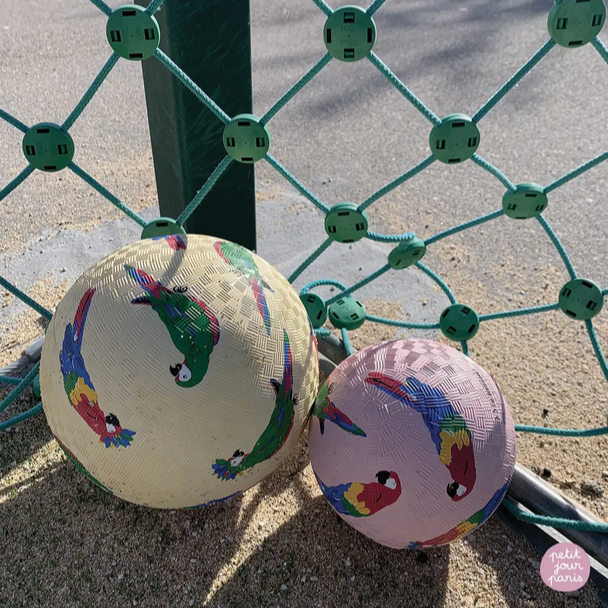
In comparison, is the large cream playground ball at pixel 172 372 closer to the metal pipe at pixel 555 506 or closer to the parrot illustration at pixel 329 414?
the parrot illustration at pixel 329 414

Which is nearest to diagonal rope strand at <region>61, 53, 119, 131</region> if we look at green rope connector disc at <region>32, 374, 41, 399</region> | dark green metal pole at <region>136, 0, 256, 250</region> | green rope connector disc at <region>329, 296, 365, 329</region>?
dark green metal pole at <region>136, 0, 256, 250</region>

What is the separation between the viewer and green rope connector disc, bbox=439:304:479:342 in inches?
89.7

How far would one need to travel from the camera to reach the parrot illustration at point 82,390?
5.34ft

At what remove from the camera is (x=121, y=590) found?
6.33 feet

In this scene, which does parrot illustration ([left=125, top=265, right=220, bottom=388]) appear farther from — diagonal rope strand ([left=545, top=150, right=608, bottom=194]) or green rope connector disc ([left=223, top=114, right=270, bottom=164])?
diagonal rope strand ([left=545, top=150, right=608, bottom=194])

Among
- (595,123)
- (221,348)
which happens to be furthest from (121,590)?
(595,123)

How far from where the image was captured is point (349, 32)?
1.72m

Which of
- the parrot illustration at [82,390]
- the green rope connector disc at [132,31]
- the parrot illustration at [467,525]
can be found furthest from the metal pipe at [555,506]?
the green rope connector disc at [132,31]

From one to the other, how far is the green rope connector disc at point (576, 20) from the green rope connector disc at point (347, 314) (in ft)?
3.60

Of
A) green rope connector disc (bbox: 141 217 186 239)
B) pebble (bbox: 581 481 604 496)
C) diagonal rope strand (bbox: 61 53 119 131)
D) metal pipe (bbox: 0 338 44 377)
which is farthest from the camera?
metal pipe (bbox: 0 338 44 377)

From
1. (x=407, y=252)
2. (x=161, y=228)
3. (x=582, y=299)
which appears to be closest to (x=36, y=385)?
(x=161, y=228)

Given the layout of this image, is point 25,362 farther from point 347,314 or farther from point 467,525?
point 467,525

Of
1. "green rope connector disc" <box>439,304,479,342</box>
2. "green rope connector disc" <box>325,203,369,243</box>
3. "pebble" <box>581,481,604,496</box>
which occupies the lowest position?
"pebble" <box>581,481,604,496</box>

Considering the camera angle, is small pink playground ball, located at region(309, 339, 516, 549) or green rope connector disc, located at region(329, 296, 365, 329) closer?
small pink playground ball, located at region(309, 339, 516, 549)
